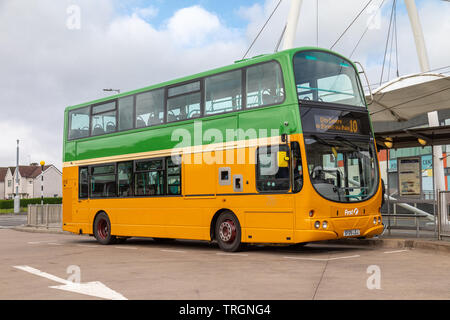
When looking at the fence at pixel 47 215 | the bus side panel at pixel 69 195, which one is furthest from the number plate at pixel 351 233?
the fence at pixel 47 215

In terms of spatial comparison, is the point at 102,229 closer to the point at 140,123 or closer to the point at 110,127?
the point at 110,127

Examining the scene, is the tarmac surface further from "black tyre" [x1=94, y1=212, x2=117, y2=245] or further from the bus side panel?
the bus side panel

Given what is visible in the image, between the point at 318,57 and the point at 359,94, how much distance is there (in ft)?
4.51

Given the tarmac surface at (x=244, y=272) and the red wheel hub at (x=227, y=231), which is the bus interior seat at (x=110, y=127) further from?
the red wheel hub at (x=227, y=231)

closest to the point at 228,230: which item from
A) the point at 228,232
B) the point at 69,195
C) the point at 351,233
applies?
the point at 228,232

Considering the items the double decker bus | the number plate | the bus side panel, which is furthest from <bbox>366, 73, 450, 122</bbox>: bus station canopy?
the bus side panel

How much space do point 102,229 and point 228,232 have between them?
18.9ft

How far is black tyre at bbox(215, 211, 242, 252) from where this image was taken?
43.2 feet

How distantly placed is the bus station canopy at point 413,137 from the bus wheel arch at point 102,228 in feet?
26.7

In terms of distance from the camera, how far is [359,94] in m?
13.4

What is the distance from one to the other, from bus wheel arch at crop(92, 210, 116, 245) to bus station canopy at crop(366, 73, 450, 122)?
8.93 metres

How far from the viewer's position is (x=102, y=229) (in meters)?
17.8
